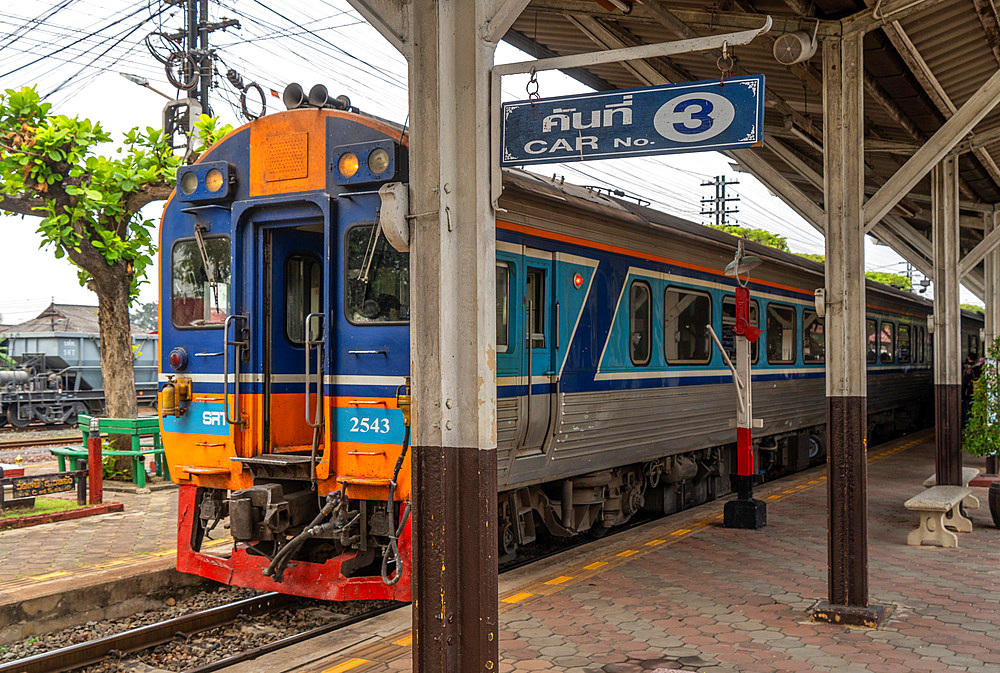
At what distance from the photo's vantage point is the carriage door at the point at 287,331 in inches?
264

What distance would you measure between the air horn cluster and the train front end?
0.07 meters

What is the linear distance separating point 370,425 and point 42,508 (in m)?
5.49

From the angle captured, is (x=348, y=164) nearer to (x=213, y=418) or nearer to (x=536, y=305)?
(x=536, y=305)

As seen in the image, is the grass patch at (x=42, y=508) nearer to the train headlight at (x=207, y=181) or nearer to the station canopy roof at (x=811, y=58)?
the train headlight at (x=207, y=181)

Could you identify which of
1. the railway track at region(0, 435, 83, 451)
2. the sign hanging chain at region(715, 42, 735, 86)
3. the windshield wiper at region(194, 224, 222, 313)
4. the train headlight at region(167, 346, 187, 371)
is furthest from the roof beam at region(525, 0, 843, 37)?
the railway track at region(0, 435, 83, 451)

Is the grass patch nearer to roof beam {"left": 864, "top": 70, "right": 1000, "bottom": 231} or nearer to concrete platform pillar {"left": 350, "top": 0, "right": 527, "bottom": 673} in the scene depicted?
concrete platform pillar {"left": 350, "top": 0, "right": 527, "bottom": 673}

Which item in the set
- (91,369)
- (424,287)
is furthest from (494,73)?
(91,369)

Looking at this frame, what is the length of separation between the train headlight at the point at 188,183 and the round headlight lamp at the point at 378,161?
1.64 meters

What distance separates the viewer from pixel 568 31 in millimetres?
7961

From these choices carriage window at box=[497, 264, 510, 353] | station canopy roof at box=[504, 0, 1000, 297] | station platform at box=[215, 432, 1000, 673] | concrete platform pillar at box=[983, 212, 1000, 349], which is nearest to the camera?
Answer: station platform at box=[215, 432, 1000, 673]

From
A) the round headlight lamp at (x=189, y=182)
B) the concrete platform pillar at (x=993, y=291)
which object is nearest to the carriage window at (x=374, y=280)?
the round headlight lamp at (x=189, y=182)

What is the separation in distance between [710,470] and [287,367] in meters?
6.09

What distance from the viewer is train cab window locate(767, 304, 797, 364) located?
41.5 ft

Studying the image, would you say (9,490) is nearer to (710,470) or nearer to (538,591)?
(538,591)
